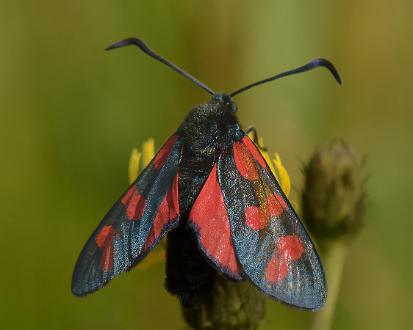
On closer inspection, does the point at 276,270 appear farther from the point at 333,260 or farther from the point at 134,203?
the point at 333,260

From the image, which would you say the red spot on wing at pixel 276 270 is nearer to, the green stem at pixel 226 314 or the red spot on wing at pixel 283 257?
the red spot on wing at pixel 283 257

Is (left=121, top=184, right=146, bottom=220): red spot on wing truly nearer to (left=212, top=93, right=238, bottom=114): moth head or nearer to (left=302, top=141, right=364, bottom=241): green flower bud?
(left=212, top=93, right=238, bottom=114): moth head

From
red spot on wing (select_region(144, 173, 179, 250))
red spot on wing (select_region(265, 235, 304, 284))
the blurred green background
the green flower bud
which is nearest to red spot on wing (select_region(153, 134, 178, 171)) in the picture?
red spot on wing (select_region(144, 173, 179, 250))

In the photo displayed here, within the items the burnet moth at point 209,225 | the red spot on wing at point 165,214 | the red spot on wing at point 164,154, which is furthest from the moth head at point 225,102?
the red spot on wing at point 165,214

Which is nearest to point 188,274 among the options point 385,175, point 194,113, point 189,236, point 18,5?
point 189,236

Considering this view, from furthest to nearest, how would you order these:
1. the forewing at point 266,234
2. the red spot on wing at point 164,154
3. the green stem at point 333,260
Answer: the green stem at point 333,260, the red spot on wing at point 164,154, the forewing at point 266,234

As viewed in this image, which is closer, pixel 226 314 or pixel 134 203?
pixel 134 203

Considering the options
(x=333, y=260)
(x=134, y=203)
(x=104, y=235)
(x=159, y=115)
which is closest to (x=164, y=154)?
(x=134, y=203)
